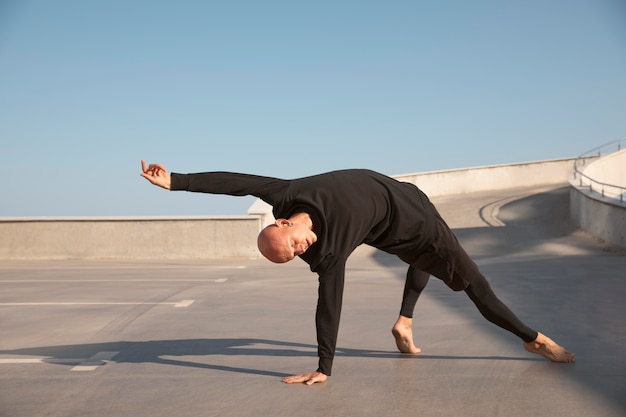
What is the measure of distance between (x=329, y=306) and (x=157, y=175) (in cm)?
126

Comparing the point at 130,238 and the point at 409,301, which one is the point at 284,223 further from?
the point at 130,238

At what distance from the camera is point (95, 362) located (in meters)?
4.56

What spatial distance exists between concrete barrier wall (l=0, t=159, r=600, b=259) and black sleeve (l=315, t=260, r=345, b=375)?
1186 cm

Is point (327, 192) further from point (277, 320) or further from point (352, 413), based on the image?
point (277, 320)

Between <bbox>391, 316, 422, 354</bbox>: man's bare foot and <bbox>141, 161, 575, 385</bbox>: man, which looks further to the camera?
<bbox>391, 316, 422, 354</bbox>: man's bare foot

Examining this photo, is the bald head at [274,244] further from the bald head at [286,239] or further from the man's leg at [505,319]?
the man's leg at [505,319]

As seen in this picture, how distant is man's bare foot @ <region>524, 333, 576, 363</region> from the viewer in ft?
14.0

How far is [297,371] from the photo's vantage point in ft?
13.9

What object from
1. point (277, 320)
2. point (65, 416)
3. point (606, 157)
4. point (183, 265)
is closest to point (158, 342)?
point (277, 320)

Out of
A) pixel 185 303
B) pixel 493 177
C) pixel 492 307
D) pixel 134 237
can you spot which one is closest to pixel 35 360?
pixel 185 303

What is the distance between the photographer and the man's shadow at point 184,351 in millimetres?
4617

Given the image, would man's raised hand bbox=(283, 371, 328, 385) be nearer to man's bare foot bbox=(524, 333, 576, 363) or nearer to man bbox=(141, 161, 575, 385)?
man bbox=(141, 161, 575, 385)

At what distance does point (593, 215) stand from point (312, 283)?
30.1 ft

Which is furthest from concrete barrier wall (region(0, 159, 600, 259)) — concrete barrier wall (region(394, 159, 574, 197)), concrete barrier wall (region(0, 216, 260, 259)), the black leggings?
concrete barrier wall (region(394, 159, 574, 197))
